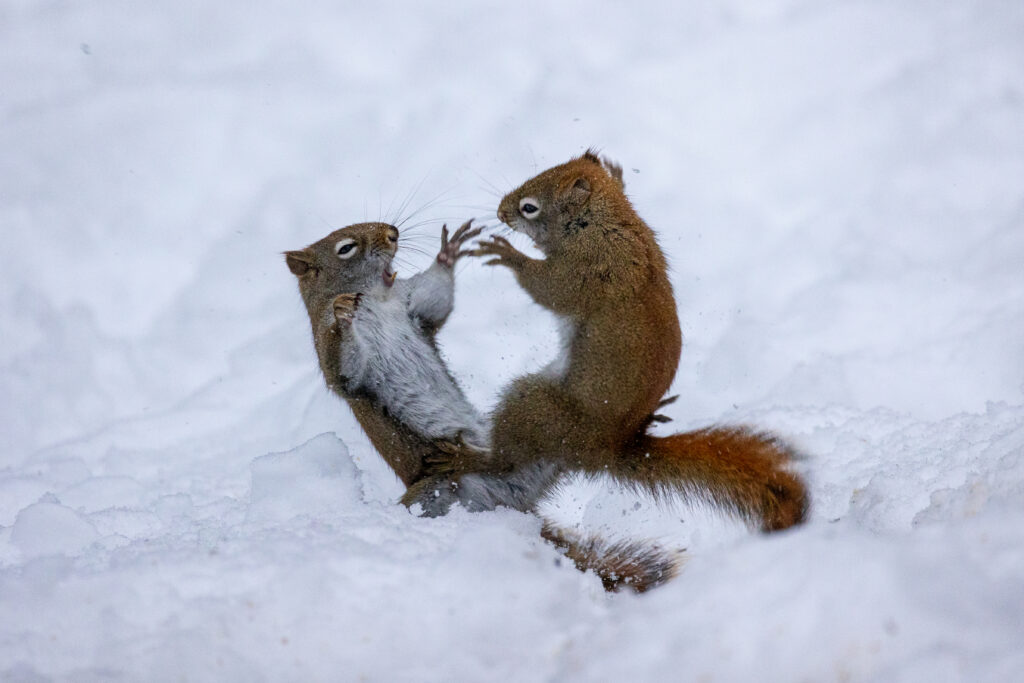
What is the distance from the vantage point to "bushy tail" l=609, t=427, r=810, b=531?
2740 mm

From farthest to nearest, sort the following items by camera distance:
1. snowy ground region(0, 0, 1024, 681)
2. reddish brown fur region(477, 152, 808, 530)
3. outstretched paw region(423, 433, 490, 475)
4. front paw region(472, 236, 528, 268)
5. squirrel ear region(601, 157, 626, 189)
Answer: squirrel ear region(601, 157, 626, 189) → front paw region(472, 236, 528, 268) → outstretched paw region(423, 433, 490, 475) → reddish brown fur region(477, 152, 808, 530) → snowy ground region(0, 0, 1024, 681)

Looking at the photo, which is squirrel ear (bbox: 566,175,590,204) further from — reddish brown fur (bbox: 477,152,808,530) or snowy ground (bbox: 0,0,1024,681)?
snowy ground (bbox: 0,0,1024,681)

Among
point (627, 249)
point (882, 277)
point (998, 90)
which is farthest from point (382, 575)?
point (998, 90)

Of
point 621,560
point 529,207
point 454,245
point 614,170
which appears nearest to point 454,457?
point 621,560

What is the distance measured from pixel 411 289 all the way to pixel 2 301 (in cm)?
247

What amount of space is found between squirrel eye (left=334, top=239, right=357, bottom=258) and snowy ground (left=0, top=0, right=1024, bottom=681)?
22.8 inches

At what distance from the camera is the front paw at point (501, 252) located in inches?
130

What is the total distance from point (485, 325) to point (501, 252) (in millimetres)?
850

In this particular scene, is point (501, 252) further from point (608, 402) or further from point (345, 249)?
point (608, 402)

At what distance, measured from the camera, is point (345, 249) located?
348cm

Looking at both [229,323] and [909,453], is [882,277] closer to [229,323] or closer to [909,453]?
[909,453]

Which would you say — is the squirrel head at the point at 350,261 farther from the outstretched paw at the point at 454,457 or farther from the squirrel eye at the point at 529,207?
the outstretched paw at the point at 454,457

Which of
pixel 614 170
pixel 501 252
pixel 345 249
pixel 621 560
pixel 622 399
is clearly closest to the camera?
pixel 621 560

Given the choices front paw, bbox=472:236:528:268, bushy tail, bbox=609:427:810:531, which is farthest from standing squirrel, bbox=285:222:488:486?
bushy tail, bbox=609:427:810:531
